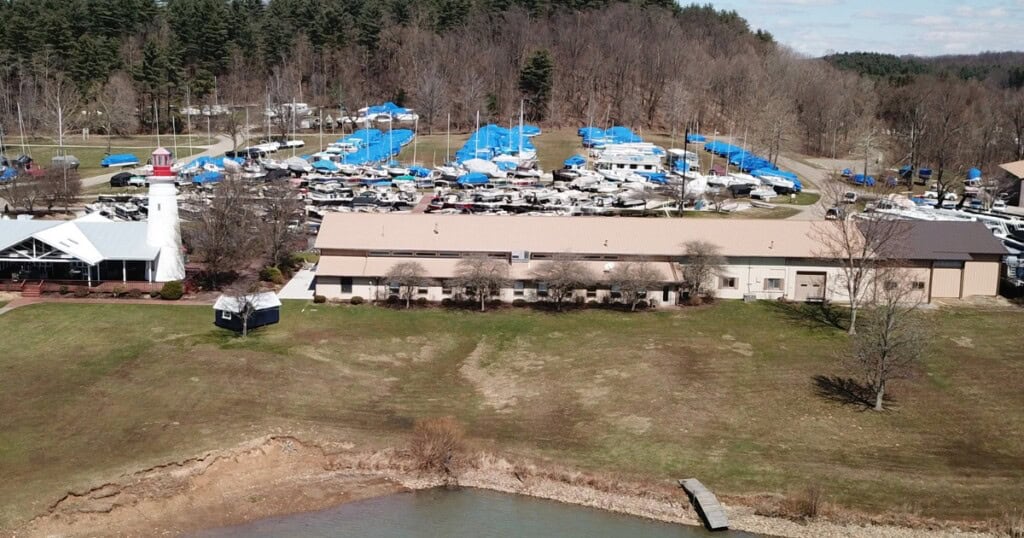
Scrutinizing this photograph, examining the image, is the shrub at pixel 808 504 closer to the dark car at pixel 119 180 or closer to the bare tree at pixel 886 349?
the bare tree at pixel 886 349

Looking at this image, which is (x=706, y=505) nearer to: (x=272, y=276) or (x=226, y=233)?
(x=272, y=276)

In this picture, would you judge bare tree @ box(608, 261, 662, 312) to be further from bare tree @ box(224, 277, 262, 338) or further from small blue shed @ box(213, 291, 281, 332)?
bare tree @ box(224, 277, 262, 338)

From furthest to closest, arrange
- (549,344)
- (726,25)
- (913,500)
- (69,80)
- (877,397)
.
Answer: (726,25), (69,80), (549,344), (877,397), (913,500)

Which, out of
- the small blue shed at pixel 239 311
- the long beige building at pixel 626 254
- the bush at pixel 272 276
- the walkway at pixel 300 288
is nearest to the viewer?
the small blue shed at pixel 239 311

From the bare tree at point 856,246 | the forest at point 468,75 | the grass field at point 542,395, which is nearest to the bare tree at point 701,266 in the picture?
the grass field at point 542,395

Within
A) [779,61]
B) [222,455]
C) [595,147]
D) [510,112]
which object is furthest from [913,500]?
[779,61]

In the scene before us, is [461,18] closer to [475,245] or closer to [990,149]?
[990,149]
